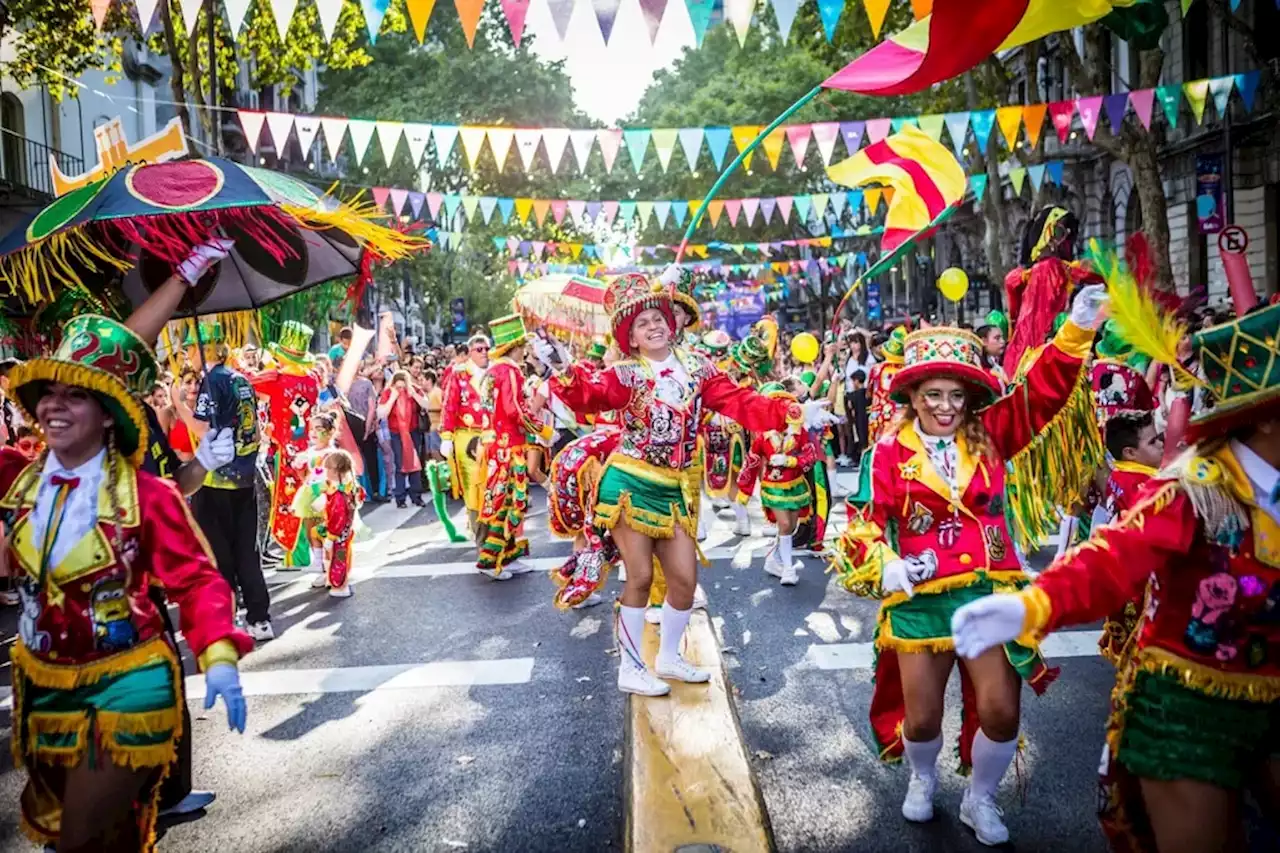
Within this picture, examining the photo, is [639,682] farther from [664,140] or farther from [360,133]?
[360,133]

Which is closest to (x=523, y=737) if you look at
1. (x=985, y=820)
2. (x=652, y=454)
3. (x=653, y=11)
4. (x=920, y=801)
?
(x=652, y=454)

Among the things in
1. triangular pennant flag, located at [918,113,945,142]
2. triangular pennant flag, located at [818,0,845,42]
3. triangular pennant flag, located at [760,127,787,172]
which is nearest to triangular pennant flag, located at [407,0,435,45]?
triangular pennant flag, located at [818,0,845,42]

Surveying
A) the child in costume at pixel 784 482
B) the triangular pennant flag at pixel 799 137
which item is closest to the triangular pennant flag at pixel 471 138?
the triangular pennant flag at pixel 799 137

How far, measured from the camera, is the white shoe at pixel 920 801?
380 cm

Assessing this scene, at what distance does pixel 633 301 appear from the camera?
5.49 m

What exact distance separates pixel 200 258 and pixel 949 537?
3093mm

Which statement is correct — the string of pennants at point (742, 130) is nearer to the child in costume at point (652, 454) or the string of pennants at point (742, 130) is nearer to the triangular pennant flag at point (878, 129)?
the triangular pennant flag at point (878, 129)

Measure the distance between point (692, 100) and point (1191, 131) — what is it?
46.7ft

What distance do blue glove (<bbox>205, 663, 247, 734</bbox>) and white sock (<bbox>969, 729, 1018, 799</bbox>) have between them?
2.40 meters

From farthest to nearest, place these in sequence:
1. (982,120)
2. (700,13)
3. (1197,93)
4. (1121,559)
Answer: (982,120), (1197,93), (700,13), (1121,559)

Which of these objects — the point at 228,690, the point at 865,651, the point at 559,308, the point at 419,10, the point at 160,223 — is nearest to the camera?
the point at 228,690

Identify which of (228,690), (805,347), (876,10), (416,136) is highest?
(416,136)

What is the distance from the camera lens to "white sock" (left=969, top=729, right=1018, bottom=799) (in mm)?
3537

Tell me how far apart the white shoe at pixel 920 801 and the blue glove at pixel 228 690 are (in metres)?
2.37
